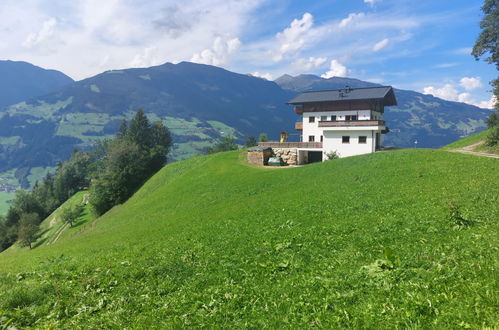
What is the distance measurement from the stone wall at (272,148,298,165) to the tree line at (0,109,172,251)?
39.0m

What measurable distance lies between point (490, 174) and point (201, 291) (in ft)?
76.8

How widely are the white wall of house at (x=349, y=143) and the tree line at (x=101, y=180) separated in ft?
159

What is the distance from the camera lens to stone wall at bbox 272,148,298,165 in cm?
5497

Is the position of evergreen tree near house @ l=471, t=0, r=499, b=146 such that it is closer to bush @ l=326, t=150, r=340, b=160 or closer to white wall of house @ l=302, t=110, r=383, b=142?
white wall of house @ l=302, t=110, r=383, b=142

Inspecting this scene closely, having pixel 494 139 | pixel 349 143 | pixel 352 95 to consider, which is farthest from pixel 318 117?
pixel 494 139

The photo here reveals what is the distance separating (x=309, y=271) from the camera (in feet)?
35.0

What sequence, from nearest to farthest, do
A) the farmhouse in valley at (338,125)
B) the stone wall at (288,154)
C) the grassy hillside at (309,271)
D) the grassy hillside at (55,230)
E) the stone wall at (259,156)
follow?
the grassy hillside at (309,271) < the farmhouse in valley at (338,125) < the stone wall at (259,156) < the stone wall at (288,154) < the grassy hillside at (55,230)

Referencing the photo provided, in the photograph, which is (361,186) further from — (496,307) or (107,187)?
(107,187)

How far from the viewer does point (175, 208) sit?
36.2m

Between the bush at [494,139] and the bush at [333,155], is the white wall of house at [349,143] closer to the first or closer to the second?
the bush at [333,155]

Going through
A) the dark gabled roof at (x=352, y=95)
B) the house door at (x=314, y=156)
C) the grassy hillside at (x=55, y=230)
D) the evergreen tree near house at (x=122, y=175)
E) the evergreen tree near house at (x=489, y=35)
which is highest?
the evergreen tree near house at (x=489, y=35)

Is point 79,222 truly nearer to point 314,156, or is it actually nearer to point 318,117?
point 314,156

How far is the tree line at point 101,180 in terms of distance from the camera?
69750 mm

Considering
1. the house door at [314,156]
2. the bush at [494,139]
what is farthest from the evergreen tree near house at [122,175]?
the bush at [494,139]
